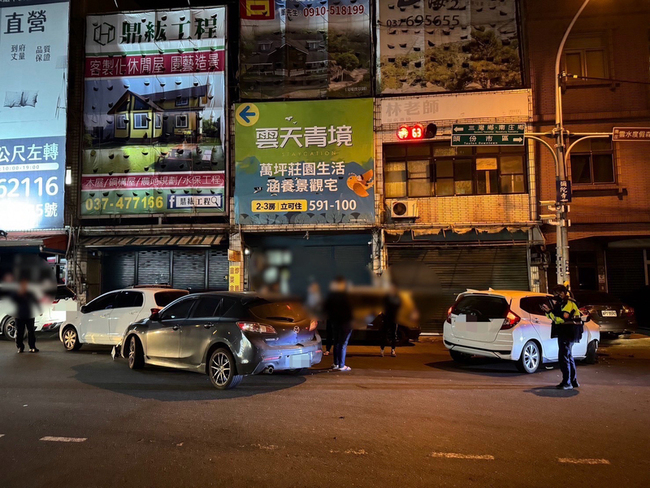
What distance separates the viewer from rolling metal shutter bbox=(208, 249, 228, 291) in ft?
59.8

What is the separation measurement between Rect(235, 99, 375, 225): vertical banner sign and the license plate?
8820 mm

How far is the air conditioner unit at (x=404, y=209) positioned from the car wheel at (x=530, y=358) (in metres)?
7.68

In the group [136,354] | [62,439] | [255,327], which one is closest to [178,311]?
[136,354]

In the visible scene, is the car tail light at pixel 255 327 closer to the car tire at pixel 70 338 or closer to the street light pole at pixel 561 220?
the car tire at pixel 70 338

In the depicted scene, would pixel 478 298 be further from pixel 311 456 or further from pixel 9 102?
pixel 9 102

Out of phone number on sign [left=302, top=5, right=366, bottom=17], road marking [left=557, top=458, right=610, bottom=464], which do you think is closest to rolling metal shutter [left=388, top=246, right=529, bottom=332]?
phone number on sign [left=302, top=5, right=366, bottom=17]

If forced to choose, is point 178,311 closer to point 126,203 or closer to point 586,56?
point 126,203

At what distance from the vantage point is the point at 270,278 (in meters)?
5.76

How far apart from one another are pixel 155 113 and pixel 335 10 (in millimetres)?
7253

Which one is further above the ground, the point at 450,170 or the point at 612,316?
the point at 450,170

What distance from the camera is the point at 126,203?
684 inches

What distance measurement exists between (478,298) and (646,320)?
9.35m

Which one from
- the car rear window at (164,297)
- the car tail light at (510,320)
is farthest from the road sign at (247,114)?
the car tail light at (510,320)

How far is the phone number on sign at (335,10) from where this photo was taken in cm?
1722
